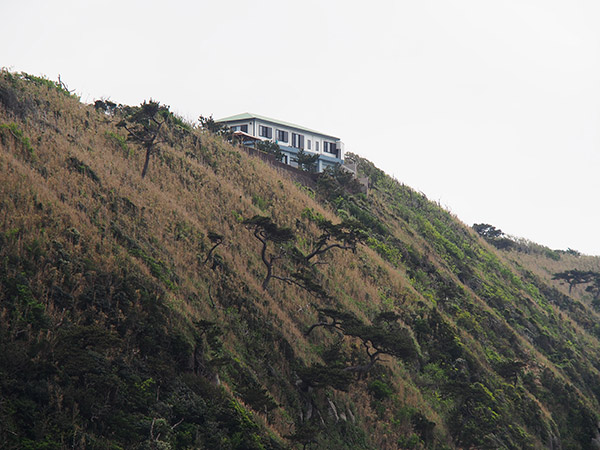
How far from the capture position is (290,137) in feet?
203

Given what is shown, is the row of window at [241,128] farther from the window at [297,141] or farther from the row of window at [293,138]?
the window at [297,141]

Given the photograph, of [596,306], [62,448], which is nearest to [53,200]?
[62,448]

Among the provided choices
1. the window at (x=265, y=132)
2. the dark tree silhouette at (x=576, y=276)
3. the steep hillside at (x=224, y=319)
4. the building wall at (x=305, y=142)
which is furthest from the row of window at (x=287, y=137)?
the dark tree silhouette at (x=576, y=276)

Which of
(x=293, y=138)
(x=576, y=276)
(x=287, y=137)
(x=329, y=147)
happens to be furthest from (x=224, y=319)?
(x=576, y=276)

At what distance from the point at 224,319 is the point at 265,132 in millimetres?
42414

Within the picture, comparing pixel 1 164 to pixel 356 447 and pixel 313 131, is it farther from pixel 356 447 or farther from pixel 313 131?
pixel 313 131

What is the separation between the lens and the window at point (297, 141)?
62.1 m

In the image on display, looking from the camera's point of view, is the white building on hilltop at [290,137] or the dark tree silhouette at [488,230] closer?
the white building on hilltop at [290,137]

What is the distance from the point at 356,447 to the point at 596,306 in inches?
1915

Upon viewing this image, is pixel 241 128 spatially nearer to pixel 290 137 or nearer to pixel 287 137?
pixel 287 137

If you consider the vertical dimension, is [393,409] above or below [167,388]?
below

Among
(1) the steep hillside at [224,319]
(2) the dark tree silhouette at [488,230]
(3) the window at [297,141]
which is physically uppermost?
(3) the window at [297,141]

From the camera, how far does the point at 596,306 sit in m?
57.0

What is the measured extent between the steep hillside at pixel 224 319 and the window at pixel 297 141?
1933cm
